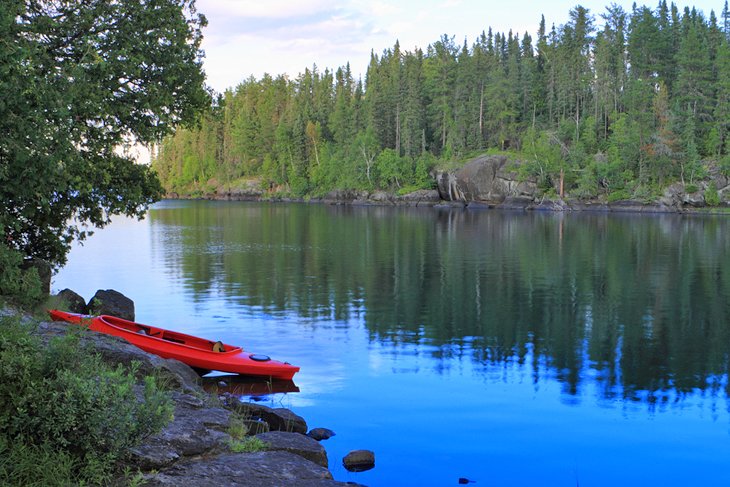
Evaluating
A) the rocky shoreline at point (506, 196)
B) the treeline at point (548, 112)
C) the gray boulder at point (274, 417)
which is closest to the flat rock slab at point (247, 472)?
the gray boulder at point (274, 417)

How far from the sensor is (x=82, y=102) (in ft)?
65.6

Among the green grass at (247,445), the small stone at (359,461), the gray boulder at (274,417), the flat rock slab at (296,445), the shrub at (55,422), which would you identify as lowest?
the small stone at (359,461)

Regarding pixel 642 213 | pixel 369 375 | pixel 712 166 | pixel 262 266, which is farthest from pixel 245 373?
pixel 712 166

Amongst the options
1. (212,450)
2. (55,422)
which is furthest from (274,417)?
(55,422)

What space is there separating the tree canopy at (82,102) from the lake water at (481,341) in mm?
6294

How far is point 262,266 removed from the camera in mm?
45531

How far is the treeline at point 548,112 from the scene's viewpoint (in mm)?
114562

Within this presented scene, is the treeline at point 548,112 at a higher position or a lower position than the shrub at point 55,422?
higher

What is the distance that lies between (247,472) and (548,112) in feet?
447

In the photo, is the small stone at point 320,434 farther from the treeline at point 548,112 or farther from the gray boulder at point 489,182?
the gray boulder at point 489,182

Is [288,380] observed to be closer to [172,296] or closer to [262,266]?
[172,296]

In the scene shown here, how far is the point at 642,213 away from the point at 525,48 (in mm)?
59205

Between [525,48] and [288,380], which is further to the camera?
[525,48]

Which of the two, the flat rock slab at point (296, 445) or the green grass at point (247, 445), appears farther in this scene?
the flat rock slab at point (296, 445)
